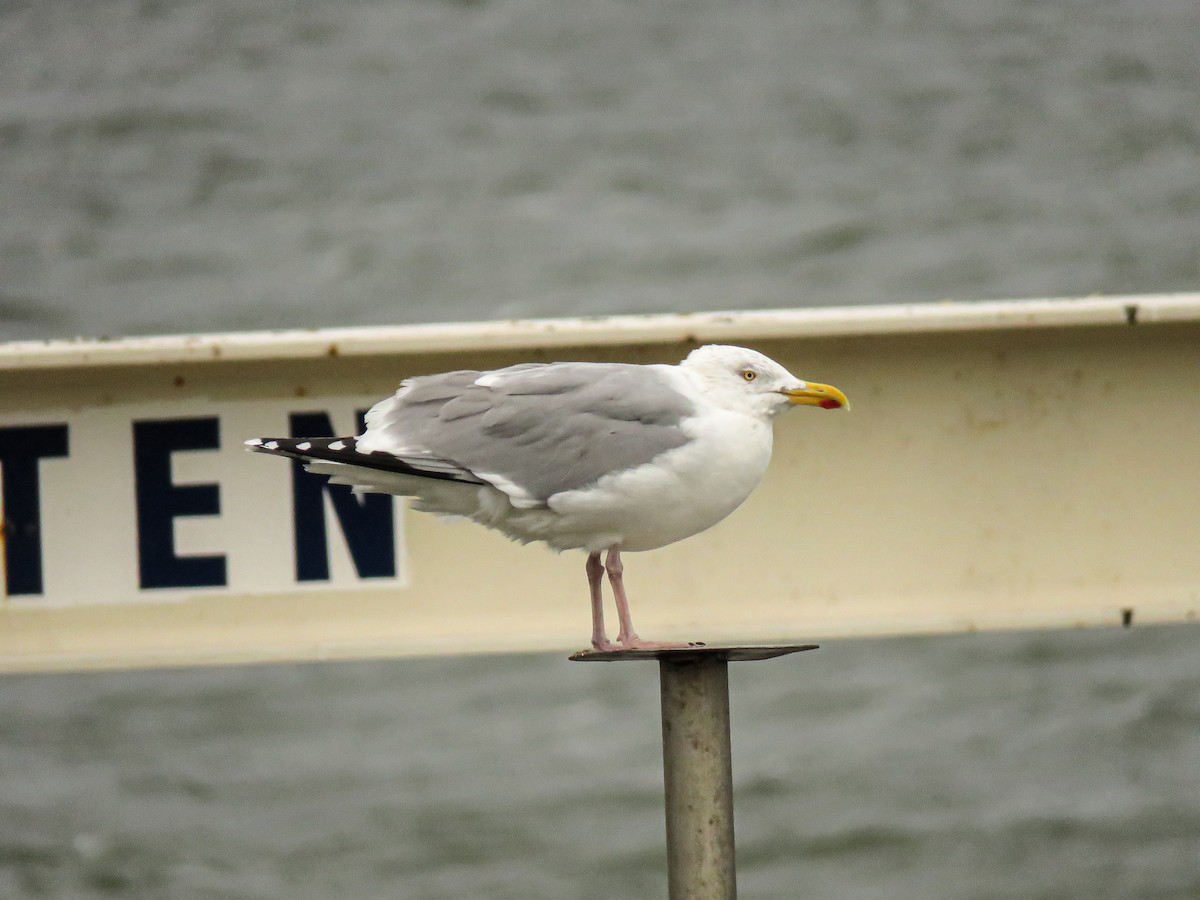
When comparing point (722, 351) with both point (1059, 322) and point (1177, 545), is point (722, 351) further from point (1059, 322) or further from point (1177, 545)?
point (1177, 545)

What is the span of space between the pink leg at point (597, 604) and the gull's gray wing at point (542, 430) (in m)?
0.16

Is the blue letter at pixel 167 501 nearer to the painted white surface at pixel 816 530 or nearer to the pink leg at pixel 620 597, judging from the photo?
the painted white surface at pixel 816 530

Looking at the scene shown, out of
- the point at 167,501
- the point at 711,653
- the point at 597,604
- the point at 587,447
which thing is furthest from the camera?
the point at 167,501

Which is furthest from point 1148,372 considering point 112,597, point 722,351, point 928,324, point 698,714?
point 112,597

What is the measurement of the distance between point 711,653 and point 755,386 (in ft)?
1.16

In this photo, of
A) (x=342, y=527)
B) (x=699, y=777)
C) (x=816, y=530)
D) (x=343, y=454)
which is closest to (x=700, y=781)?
(x=699, y=777)

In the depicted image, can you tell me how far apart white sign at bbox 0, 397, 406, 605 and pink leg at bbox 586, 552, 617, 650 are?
59 centimetres

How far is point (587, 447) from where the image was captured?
190 cm

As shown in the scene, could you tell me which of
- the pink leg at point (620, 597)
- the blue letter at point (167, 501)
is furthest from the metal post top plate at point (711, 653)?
the blue letter at point (167, 501)

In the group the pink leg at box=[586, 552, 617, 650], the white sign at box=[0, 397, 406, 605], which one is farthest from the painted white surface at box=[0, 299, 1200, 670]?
the pink leg at box=[586, 552, 617, 650]

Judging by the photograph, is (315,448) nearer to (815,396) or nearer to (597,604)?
(597,604)

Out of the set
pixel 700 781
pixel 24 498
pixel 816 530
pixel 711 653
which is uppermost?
pixel 24 498

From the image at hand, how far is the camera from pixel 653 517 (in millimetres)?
1905

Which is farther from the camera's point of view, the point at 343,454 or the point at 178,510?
the point at 178,510
